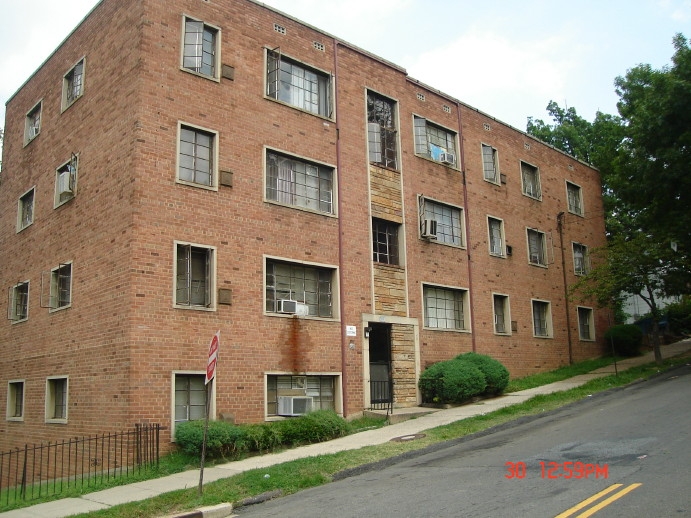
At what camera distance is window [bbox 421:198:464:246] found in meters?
22.4

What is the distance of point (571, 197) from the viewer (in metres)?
30.6

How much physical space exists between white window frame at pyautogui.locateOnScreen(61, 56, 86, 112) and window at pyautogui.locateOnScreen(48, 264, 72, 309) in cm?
466

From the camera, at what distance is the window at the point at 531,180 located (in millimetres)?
27609

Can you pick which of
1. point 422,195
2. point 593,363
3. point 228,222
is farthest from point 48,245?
point 593,363

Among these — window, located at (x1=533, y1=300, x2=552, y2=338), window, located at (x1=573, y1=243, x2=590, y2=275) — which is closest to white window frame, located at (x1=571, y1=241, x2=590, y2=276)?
window, located at (x1=573, y1=243, x2=590, y2=275)

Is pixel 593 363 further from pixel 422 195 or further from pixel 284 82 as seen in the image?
pixel 284 82

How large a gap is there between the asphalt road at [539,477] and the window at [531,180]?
14277mm

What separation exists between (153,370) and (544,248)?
728 inches

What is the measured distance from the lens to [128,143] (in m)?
15.3

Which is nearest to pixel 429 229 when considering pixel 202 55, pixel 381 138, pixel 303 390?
pixel 381 138

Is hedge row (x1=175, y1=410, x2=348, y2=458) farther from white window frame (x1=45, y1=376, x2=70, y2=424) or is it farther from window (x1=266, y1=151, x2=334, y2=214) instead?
window (x1=266, y1=151, x2=334, y2=214)

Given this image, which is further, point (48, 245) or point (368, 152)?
point (368, 152)

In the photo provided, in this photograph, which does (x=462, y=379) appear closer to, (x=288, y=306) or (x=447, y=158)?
(x=288, y=306)

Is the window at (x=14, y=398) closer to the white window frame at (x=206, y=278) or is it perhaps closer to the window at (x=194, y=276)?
the window at (x=194, y=276)
